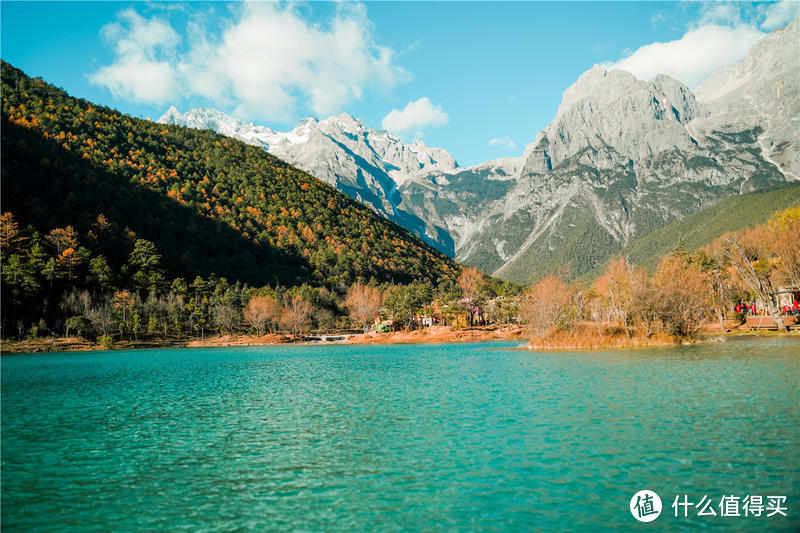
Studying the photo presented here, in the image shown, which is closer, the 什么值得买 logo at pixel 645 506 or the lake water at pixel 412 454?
the 什么值得买 logo at pixel 645 506

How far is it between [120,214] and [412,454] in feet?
568

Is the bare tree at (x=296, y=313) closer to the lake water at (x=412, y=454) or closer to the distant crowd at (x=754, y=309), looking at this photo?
the lake water at (x=412, y=454)

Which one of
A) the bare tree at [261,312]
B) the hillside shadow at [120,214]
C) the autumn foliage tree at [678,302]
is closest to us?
the autumn foliage tree at [678,302]

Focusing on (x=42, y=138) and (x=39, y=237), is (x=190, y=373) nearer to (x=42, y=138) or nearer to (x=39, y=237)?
(x=39, y=237)

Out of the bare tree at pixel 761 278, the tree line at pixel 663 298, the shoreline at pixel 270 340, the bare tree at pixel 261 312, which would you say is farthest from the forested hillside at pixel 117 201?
the bare tree at pixel 761 278

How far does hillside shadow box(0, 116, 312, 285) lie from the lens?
140 metres

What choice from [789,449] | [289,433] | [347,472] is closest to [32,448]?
[289,433]

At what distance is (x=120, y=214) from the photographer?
6353 inches

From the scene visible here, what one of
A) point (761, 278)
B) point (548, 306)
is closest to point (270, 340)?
point (548, 306)

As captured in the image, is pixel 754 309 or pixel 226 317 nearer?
pixel 754 309

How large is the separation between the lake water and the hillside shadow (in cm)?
12838

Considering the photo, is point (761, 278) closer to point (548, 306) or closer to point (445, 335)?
point (548, 306)

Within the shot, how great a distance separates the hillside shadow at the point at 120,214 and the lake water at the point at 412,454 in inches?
5054

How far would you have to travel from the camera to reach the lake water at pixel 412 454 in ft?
41.3
